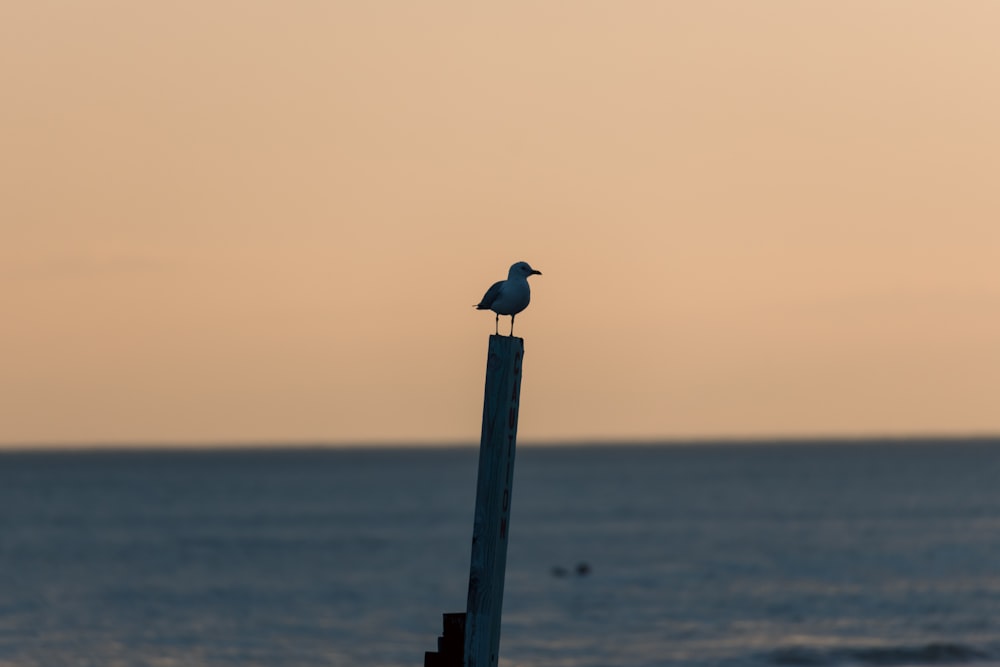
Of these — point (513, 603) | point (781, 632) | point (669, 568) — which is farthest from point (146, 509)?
point (781, 632)

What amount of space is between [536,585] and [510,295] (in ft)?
195

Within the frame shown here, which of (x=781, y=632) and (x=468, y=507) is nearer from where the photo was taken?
(x=781, y=632)

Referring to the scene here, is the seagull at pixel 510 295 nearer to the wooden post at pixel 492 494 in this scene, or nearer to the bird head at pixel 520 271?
the bird head at pixel 520 271

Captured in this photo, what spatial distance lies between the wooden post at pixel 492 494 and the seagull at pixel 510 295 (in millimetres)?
2290

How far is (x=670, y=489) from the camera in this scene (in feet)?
600

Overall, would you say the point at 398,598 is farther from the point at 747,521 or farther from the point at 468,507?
the point at 468,507

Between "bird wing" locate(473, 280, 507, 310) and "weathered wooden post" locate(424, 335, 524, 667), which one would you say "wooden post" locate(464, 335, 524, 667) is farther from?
"bird wing" locate(473, 280, 507, 310)

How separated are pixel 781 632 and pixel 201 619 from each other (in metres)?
22.1

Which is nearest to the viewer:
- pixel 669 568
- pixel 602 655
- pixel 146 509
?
pixel 602 655

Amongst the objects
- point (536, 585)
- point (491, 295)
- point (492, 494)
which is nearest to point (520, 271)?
point (491, 295)

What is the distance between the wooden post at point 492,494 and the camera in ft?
37.2

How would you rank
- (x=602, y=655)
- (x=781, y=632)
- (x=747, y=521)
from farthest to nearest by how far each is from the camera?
1. (x=747, y=521)
2. (x=781, y=632)
3. (x=602, y=655)

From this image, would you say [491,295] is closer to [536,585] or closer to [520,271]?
[520,271]

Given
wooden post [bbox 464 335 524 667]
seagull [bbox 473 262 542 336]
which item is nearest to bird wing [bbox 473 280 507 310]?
seagull [bbox 473 262 542 336]
